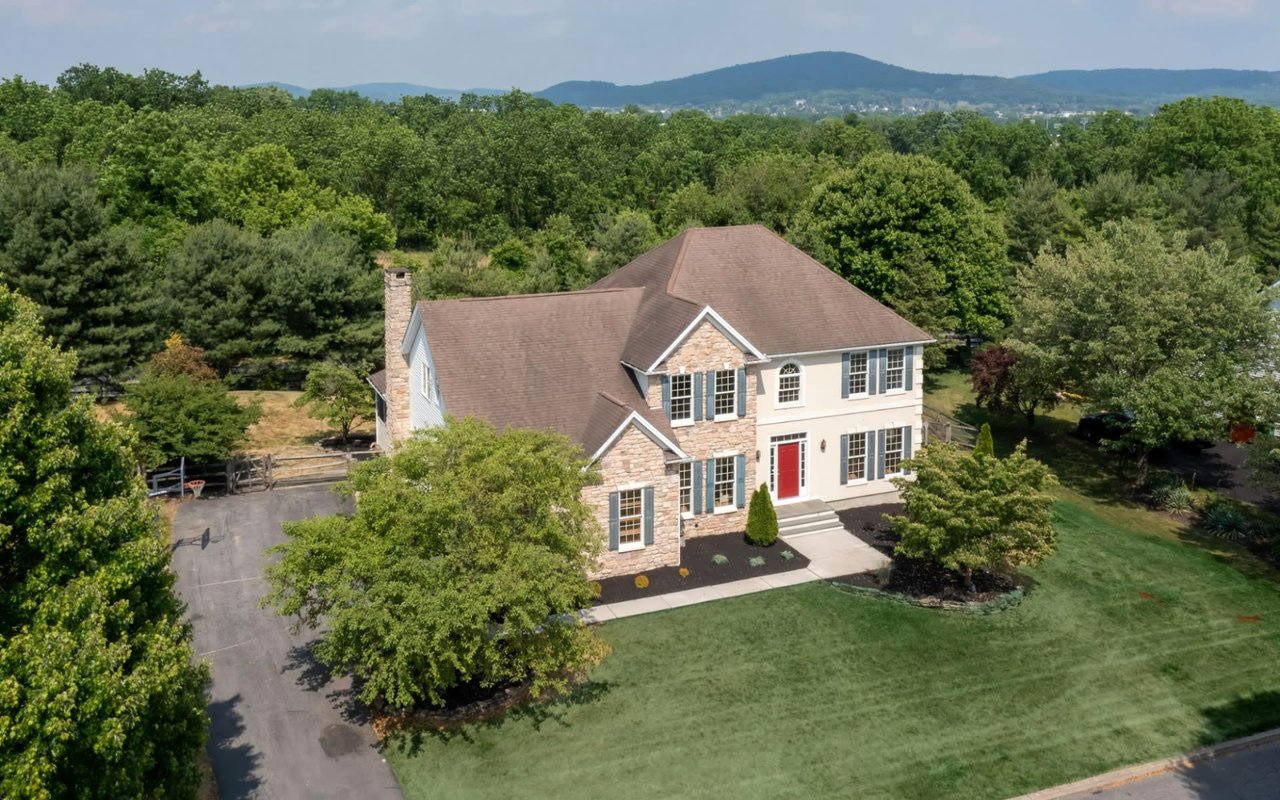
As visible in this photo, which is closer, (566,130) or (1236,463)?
(1236,463)

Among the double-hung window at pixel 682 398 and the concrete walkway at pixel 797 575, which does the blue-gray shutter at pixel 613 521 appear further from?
the double-hung window at pixel 682 398

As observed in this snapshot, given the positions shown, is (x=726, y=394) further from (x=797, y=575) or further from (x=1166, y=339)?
(x=1166, y=339)

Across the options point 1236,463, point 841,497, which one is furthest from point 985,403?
point 841,497

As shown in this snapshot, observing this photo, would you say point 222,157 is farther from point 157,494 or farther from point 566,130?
point 157,494

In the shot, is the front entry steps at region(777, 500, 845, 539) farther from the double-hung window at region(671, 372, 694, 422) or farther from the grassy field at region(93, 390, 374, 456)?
the grassy field at region(93, 390, 374, 456)

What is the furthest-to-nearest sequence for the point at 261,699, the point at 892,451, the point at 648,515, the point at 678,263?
the point at 892,451 < the point at 678,263 < the point at 648,515 < the point at 261,699

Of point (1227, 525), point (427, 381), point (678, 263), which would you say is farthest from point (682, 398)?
point (1227, 525)
